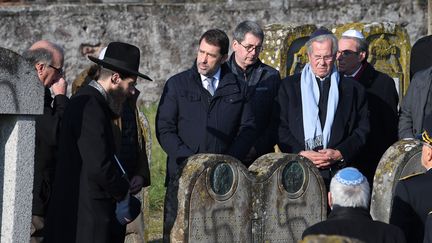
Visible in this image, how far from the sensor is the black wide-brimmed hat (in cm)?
740

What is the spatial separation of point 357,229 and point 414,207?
32.3 inches

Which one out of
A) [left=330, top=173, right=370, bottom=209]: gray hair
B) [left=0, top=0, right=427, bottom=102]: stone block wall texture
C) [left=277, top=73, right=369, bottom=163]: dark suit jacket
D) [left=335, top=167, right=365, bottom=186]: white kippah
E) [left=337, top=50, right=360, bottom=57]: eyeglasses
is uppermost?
[left=0, top=0, right=427, bottom=102]: stone block wall texture

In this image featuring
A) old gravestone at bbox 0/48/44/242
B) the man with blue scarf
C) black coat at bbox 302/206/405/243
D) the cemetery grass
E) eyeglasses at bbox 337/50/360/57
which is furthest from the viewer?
the cemetery grass

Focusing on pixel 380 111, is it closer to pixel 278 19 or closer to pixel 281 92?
pixel 281 92

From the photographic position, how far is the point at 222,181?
26.9 ft

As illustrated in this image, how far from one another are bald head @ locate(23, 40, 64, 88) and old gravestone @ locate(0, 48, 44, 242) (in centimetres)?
91

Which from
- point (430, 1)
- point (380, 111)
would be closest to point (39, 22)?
point (430, 1)

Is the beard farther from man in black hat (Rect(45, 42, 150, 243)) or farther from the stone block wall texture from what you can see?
the stone block wall texture

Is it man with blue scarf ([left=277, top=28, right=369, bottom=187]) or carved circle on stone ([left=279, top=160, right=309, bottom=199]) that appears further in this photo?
man with blue scarf ([left=277, top=28, right=369, bottom=187])

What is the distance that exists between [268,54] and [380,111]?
1.69 metres

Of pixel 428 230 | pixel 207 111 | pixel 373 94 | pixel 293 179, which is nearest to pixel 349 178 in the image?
pixel 428 230

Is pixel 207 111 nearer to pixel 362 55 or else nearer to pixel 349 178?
pixel 362 55

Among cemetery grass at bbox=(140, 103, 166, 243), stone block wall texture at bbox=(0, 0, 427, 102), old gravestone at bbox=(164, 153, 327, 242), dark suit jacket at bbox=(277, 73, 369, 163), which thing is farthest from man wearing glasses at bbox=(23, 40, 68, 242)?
stone block wall texture at bbox=(0, 0, 427, 102)

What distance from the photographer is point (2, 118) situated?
7.06m
